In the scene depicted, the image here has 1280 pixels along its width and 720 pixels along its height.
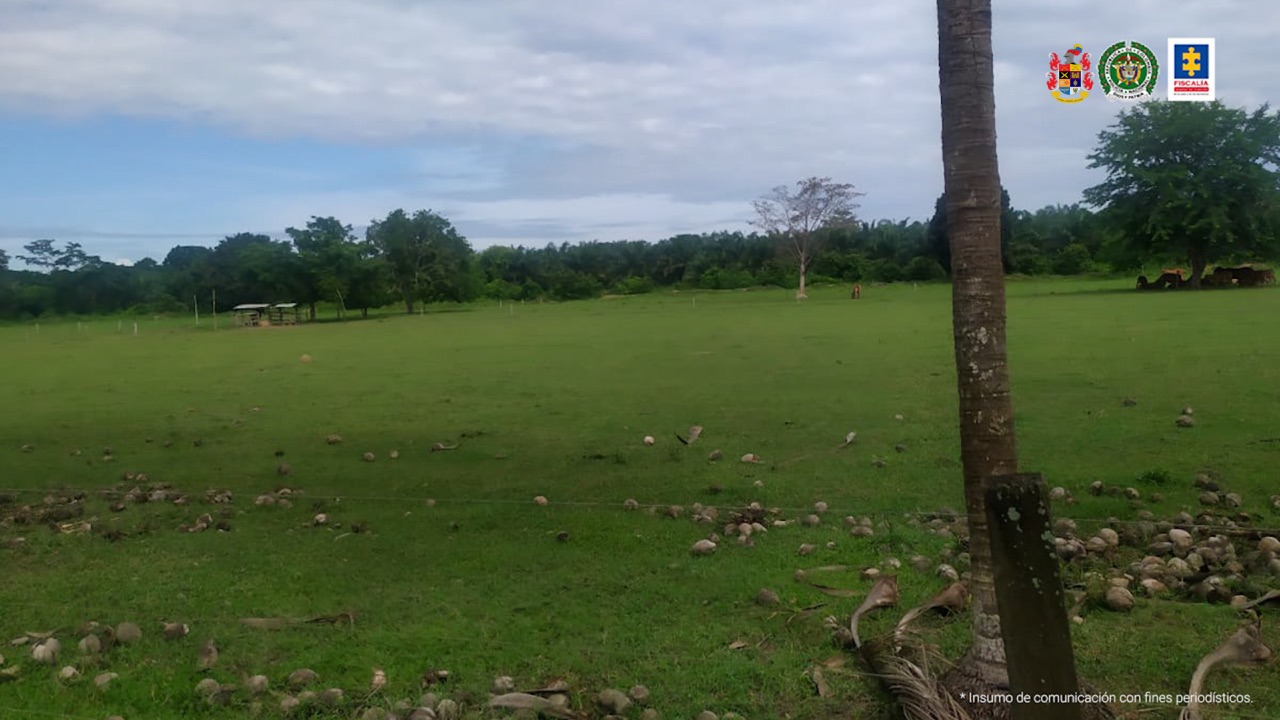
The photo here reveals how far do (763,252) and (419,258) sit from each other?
34213mm

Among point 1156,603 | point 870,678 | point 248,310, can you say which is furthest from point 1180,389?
point 248,310

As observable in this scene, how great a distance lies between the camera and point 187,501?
826 cm

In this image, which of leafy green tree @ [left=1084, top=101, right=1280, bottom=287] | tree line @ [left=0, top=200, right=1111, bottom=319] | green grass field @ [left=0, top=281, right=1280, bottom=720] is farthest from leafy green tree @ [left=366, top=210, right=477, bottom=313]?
green grass field @ [left=0, top=281, right=1280, bottom=720]

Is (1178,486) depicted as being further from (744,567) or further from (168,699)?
(168,699)

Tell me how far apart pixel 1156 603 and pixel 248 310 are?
65.7 m

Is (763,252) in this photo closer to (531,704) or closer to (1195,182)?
(1195,182)

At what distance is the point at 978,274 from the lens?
398 cm

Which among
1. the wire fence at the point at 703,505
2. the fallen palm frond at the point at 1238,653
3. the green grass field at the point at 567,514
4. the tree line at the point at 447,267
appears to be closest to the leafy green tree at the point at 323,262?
the tree line at the point at 447,267

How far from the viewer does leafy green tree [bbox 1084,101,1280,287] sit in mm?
47938

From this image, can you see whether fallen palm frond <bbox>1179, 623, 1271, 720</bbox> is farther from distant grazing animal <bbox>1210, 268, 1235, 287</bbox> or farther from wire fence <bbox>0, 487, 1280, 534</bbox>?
distant grazing animal <bbox>1210, 268, 1235, 287</bbox>

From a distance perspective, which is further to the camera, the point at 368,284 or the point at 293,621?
the point at 368,284

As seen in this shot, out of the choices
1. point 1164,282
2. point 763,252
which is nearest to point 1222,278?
point 1164,282

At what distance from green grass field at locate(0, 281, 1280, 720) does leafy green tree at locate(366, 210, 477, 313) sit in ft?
161

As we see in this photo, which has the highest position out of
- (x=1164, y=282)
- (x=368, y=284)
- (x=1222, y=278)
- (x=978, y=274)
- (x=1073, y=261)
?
(x=1073, y=261)
